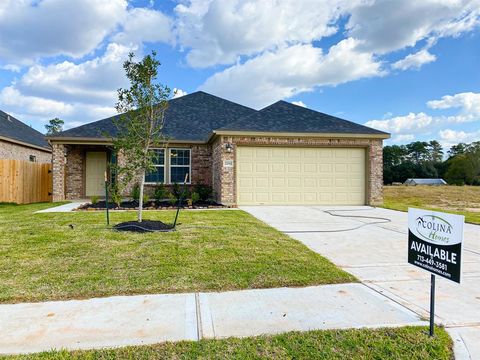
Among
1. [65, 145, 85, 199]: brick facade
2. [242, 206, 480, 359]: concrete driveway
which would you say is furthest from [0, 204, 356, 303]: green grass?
[65, 145, 85, 199]: brick facade

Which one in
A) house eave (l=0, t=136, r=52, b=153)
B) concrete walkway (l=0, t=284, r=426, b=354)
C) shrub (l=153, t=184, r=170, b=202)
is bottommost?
concrete walkway (l=0, t=284, r=426, b=354)

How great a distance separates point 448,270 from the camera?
240cm

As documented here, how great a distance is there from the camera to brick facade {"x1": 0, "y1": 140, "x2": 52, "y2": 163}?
618 inches

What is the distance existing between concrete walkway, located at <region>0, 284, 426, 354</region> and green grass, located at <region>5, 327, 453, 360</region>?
123 mm

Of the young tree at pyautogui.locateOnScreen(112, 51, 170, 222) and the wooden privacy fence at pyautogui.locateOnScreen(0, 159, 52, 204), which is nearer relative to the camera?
the young tree at pyautogui.locateOnScreen(112, 51, 170, 222)

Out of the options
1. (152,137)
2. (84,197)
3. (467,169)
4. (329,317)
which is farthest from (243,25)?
(467,169)

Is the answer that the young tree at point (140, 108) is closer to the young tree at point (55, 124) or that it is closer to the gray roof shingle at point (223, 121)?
the gray roof shingle at point (223, 121)

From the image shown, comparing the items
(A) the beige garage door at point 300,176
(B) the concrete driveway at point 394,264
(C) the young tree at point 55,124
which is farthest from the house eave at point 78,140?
(C) the young tree at point 55,124

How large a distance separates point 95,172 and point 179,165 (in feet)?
14.2

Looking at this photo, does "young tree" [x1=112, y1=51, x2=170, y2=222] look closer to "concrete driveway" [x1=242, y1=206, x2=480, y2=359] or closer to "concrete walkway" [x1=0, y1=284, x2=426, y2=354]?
"concrete driveway" [x1=242, y1=206, x2=480, y2=359]

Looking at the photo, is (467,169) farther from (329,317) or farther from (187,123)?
(329,317)

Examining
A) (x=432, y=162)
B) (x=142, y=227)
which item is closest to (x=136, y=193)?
(x=142, y=227)

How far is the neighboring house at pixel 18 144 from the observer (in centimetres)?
1581

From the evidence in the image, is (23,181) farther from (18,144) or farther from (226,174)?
(226,174)
